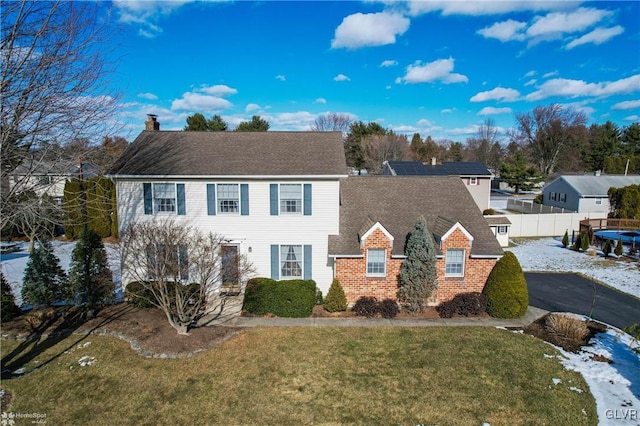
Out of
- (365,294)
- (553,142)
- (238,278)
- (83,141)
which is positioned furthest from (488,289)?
(553,142)

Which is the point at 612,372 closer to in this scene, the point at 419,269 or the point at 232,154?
the point at 419,269

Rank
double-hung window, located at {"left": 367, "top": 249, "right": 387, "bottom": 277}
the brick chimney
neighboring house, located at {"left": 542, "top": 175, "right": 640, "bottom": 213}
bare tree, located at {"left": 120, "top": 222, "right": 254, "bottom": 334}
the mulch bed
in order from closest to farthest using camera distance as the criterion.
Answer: the mulch bed, bare tree, located at {"left": 120, "top": 222, "right": 254, "bottom": 334}, double-hung window, located at {"left": 367, "top": 249, "right": 387, "bottom": 277}, the brick chimney, neighboring house, located at {"left": 542, "top": 175, "right": 640, "bottom": 213}

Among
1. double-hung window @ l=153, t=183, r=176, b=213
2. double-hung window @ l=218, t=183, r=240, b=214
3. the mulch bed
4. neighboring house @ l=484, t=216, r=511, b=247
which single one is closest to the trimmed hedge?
the mulch bed

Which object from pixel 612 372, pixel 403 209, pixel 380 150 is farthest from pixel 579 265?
pixel 380 150

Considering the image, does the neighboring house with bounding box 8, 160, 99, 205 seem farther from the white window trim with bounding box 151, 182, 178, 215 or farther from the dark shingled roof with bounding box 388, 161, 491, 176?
the dark shingled roof with bounding box 388, 161, 491, 176

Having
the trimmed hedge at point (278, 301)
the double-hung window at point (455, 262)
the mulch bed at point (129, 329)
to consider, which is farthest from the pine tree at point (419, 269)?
the mulch bed at point (129, 329)
